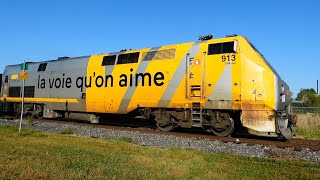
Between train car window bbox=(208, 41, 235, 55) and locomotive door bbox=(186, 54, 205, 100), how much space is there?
1.50ft

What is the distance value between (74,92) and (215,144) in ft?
32.7

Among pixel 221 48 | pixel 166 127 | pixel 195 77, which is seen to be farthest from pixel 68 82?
pixel 221 48

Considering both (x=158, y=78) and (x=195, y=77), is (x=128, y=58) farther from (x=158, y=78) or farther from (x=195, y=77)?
(x=195, y=77)

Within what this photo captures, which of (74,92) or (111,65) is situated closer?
(111,65)

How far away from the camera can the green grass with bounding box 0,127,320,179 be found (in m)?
6.13

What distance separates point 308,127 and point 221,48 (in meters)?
8.20

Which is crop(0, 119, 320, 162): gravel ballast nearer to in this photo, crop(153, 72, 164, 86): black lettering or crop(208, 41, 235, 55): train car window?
crop(153, 72, 164, 86): black lettering

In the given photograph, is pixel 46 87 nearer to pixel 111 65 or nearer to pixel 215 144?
pixel 111 65

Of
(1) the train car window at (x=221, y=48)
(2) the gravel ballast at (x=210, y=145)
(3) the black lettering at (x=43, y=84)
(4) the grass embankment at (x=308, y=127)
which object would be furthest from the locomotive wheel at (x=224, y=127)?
(3) the black lettering at (x=43, y=84)

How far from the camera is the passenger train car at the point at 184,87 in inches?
490

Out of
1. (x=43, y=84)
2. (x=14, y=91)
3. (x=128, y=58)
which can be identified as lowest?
(x=14, y=91)

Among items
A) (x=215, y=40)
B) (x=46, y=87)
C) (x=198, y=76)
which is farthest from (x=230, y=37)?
(x=46, y=87)

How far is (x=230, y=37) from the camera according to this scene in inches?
526

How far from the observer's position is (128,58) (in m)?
16.4
